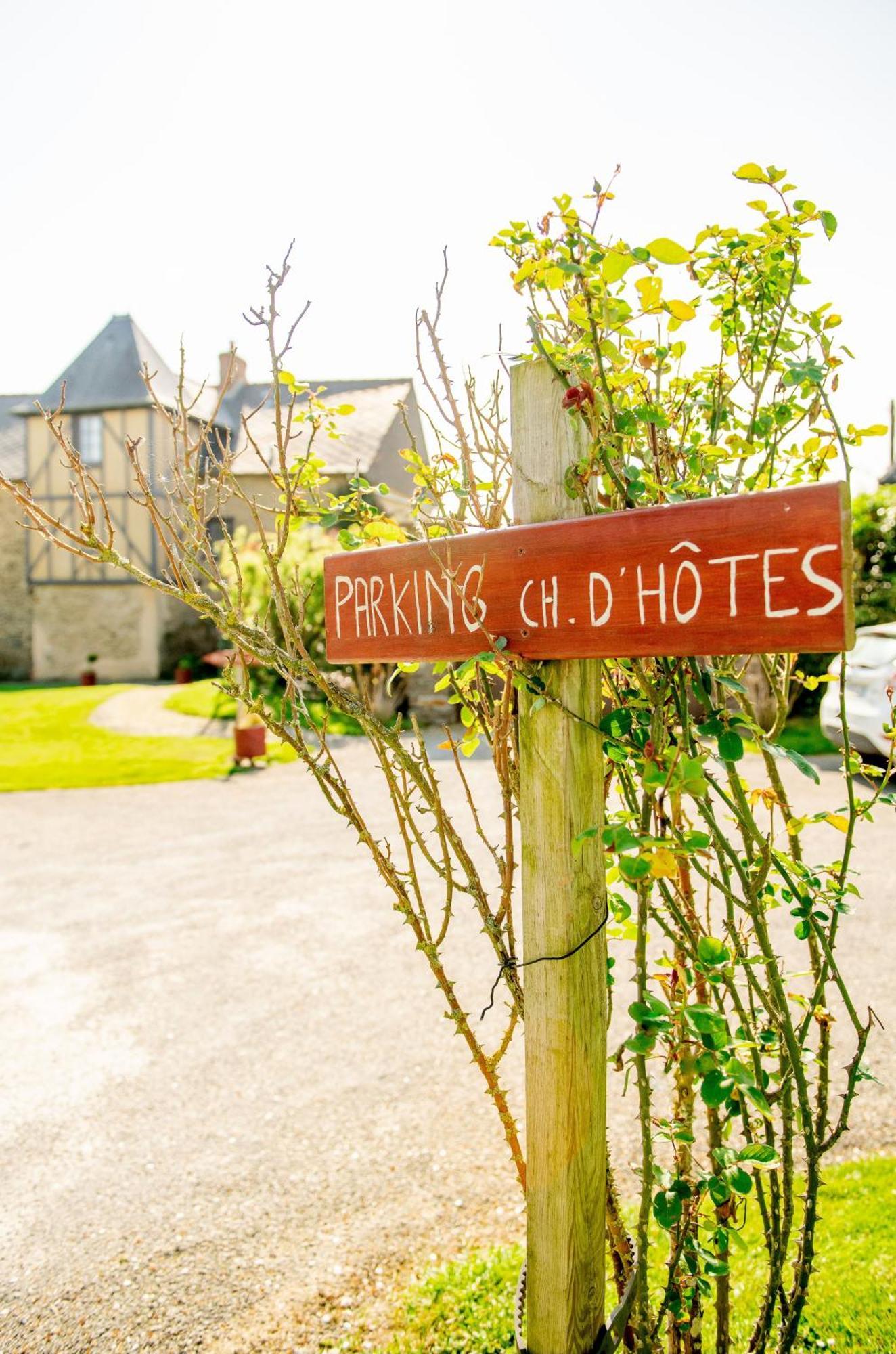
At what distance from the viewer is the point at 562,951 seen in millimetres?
1594

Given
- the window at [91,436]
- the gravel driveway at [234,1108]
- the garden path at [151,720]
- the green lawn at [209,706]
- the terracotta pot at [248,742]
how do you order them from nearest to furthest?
the gravel driveway at [234,1108]
the terracotta pot at [248,742]
the green lawn at [209,706]
the garden path at [151,720]
the window at [91,436]

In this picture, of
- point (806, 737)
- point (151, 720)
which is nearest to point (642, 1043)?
point (806, 737)

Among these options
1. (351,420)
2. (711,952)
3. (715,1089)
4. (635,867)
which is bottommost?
(715,1089)

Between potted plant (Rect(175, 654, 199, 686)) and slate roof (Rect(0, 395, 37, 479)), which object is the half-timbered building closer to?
potted plant (Rect(175, 654, 199, 686))

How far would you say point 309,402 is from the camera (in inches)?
85.7

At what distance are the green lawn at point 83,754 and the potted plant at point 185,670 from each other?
176 inches

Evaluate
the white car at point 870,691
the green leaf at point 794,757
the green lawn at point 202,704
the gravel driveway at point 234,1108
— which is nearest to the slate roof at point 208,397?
the green lawn at point 202,704

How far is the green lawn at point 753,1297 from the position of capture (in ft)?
7.29

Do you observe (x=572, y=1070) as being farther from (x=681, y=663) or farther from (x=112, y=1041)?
(x=112, y=1041)

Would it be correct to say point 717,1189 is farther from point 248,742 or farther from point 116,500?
point 116,500

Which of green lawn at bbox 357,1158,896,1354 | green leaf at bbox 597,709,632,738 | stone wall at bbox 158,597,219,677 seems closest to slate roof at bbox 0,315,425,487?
stone wall at bbox 158,597,219,677

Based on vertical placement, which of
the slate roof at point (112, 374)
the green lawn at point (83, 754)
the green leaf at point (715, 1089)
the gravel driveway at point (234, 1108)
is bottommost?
the gravel driveway at point (234, 1108)

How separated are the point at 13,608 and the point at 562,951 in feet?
85.6

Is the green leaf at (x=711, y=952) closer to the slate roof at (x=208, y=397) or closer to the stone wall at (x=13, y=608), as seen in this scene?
the slate roof at (x=208, y=397)
